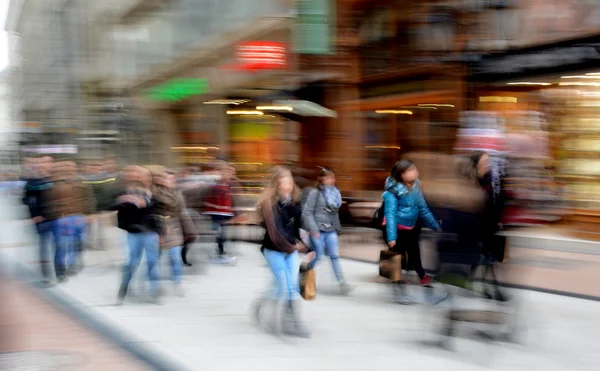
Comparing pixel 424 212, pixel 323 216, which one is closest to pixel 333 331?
pixel 424 212

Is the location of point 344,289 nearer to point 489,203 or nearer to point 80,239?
point 489,203

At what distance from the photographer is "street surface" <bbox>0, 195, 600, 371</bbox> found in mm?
6902

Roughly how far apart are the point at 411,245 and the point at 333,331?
5.35ft

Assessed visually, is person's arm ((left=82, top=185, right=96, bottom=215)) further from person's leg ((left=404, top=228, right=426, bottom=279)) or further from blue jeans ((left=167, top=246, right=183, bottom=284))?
person's leg ((left=404, top=228, right=426, bottom=279))

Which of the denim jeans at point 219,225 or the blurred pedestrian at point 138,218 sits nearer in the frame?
the blurred pedestrian at point 138,218

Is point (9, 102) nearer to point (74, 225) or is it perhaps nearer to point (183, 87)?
point (183, 87)

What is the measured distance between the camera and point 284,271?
7.81 m

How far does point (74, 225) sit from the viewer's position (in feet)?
38.9

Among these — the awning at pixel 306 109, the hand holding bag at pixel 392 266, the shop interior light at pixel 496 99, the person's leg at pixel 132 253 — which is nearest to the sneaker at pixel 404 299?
the hand holding bag at pixel 392 266

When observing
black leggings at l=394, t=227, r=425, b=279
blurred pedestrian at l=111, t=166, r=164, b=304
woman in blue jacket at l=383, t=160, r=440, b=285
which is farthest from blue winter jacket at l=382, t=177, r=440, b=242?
blurred pedestrian at l=111, t=166, r=164, b=304

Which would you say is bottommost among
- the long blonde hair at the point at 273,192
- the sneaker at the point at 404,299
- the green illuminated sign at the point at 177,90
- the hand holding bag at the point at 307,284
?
the sneaker at the point at 404,299

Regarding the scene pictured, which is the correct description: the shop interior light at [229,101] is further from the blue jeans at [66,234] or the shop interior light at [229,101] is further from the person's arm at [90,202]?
the blue jeans at [66,234]

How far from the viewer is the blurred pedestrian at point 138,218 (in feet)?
32.1

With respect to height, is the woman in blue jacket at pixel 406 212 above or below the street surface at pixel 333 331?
above
